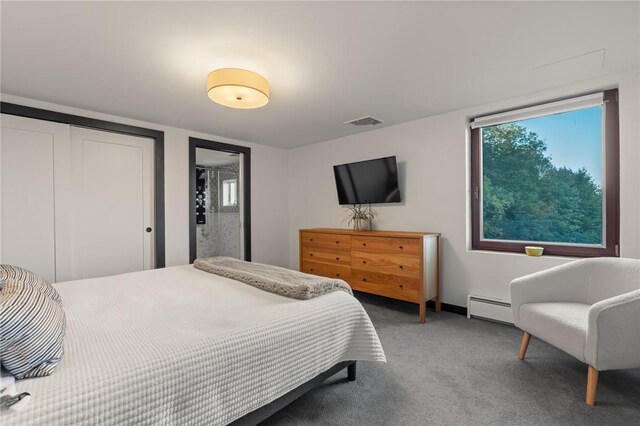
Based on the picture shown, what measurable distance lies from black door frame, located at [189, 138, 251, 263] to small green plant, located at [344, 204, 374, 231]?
1.54m

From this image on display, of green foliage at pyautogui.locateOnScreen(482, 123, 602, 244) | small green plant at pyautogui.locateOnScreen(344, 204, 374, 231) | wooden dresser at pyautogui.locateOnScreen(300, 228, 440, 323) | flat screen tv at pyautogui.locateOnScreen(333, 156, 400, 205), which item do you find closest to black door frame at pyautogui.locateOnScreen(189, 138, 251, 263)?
wooden dresser at pyautogui.locateOnScreen(300, 228, 440, 323)

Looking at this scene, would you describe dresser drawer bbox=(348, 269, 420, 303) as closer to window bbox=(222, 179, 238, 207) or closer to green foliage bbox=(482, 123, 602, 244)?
green foliage bbox=(482, 123, 602, 244)

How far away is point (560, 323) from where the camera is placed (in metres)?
1.85

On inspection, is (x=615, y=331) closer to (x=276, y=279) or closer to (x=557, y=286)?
(x=557, y=286)

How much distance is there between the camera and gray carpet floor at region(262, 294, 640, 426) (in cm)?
159

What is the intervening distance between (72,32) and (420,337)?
11.0ft

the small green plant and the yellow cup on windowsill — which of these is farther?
the small green plant

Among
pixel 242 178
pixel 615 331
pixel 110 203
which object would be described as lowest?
pixel 615 331

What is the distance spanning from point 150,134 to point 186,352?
3271 mm

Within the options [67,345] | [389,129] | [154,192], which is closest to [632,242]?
[389,129]

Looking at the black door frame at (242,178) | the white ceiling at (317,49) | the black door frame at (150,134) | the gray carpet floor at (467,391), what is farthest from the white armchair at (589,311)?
the black door frame at (150,134)

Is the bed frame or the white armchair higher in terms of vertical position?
the white armchair

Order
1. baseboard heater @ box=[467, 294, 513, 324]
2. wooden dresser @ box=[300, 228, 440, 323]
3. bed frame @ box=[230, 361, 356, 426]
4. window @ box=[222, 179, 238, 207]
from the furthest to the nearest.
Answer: window @ box=[222, 179, 238, 207]
wooden dresser @ box=[300, 228, 440, 323]
baseboard heater @ box=[467, 294, 513, 324]
bed frame @ box=[230, 361, 356, 426]

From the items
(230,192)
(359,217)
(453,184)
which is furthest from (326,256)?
(230,192)
